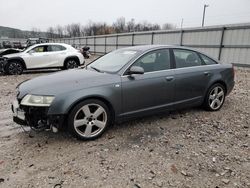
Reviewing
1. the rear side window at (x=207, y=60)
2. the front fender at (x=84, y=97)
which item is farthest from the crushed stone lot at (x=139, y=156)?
the rear side window at (x=207, y=60)

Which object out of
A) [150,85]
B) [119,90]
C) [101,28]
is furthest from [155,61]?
[101,28]

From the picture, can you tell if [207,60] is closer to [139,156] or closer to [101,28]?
[139,156]

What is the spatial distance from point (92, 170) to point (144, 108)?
5.15ft

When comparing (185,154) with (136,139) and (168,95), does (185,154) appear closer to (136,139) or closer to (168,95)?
(136,139)

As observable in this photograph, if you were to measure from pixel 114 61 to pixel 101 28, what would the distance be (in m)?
63.8

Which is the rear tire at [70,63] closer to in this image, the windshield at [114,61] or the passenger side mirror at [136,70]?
the windshield at [114,61]

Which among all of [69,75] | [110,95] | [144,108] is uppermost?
[69,75]

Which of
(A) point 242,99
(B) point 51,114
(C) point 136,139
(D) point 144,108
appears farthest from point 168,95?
(A) point 242,99

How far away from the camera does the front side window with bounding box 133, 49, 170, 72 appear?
4.17 meters

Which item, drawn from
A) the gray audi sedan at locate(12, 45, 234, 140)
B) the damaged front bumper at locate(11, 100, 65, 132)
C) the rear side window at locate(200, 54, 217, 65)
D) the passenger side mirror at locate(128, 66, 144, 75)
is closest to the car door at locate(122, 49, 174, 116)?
the gray audi sedan at locate(12, 45, 234, 140)

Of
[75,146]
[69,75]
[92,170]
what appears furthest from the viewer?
[69,75]

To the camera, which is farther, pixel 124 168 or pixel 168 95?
pixel 168 95

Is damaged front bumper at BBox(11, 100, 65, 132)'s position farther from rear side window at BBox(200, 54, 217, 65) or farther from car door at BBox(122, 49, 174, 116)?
rear side window at BBox(200, 54, 217, 65)

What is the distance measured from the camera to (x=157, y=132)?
4078 mm
